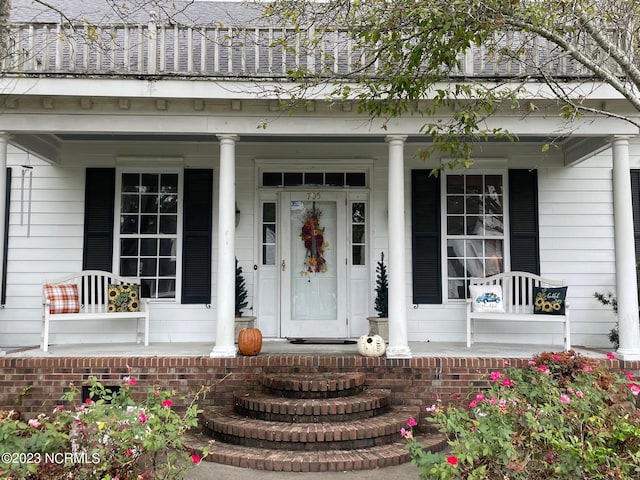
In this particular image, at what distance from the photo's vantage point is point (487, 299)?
20.9 feet

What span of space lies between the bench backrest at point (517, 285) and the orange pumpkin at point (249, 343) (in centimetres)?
288

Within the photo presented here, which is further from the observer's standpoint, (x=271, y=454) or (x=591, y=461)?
(x=271, y=454)

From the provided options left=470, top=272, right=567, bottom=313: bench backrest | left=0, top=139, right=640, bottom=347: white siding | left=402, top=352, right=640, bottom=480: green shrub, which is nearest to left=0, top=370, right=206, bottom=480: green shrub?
left=402, top=352, right=640, bottom=480: green shrub

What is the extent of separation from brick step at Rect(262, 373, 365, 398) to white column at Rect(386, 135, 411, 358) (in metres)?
0.61

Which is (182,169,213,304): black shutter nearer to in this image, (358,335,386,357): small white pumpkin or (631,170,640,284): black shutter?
(358,335,386,357): small white pumpkin

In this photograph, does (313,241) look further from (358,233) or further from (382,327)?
(382,327)

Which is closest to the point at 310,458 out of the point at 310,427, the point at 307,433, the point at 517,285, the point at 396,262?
the point at 307,433

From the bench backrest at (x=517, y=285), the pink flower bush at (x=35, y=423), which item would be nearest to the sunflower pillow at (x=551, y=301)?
the bench backrest at (x=517, y=285)

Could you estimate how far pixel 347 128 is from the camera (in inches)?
221

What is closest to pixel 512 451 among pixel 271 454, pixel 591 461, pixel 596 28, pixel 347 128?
pixel 591 461

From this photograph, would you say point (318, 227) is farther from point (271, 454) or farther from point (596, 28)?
point (596, 28)

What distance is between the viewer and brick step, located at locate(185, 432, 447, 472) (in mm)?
3959

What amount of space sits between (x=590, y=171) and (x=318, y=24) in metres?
4.23

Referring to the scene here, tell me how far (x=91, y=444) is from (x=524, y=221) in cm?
596
